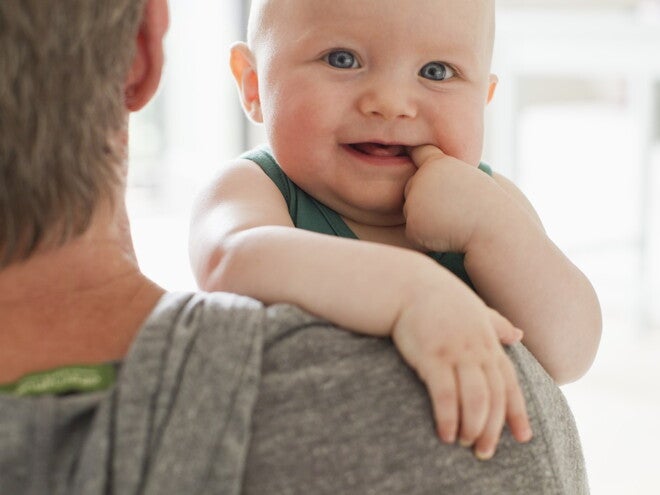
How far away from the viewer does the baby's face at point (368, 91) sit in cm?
117

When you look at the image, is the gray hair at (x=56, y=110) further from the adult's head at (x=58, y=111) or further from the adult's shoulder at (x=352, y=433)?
the adult's shoulder at (x=352, y=433)

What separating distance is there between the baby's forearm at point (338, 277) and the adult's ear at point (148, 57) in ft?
0.59

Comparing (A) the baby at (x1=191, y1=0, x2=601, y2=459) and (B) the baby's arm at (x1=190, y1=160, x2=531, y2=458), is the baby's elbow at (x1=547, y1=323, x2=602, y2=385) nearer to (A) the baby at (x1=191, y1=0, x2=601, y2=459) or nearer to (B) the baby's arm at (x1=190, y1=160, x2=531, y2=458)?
(A) the baby at (x1=191, y1=0, x2=601, y2=459)

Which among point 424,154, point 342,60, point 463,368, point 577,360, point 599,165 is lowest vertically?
point 599,165

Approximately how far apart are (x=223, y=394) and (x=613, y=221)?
338cm

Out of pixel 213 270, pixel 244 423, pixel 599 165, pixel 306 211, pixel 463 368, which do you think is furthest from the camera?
pixel 599 165

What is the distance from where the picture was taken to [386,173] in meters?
1.21

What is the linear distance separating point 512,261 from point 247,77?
0.49 m

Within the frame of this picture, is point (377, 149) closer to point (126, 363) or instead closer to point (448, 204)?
point (448, 204)

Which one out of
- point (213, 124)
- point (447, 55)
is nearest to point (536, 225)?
point (447, 55)

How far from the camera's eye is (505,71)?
141 inches

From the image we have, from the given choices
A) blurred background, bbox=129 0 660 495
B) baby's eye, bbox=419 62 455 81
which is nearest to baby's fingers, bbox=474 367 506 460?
baby's eye, bbox=419 62 455 81

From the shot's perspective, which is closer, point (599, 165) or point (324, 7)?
point (324, 7)

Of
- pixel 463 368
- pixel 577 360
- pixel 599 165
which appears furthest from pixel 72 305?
pixel 599 165
